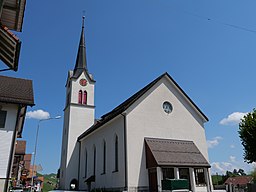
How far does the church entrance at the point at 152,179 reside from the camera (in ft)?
67.5

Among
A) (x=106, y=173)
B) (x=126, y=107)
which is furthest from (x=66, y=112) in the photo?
(x=126, y=107)

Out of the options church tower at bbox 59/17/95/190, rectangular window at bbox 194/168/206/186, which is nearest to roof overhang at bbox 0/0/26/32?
rectangular window at bbox 194/168/206/186

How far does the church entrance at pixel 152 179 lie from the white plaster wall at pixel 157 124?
0.37 metres

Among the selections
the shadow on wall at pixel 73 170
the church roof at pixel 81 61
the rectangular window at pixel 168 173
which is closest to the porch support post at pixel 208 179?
the rectangular window at pixel 168 173

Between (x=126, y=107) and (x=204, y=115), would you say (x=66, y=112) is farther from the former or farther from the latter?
(x=204, y=115)

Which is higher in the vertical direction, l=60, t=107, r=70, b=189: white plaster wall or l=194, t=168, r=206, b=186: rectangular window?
l=60, t=107, r=70, b=189: white plaster wall

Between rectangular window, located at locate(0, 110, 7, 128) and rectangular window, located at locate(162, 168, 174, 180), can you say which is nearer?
rectangular window, located at locate(0, 110, 7, 128)

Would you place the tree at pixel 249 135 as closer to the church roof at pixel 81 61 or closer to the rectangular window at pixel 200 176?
the rectangular window at pixel 200 176

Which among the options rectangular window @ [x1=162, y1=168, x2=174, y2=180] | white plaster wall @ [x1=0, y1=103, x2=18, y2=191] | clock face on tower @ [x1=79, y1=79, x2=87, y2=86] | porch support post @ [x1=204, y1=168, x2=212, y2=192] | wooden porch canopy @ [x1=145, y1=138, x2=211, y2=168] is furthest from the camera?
clock face on tower @ [x1=79, y1=79, x2=87, y2=86]

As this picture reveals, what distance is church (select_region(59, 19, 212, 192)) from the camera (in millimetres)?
21041

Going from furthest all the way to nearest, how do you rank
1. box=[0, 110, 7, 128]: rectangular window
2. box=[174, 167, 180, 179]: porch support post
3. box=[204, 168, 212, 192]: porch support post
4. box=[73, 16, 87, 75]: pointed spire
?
box=[73, 16, 87, 75]: pointed spire, box=[204, 168, 212, 192]: porch support post, box=[174, 167, 180, 179]: porch support post, box=[0, 110, 7, 128]: rectangular window

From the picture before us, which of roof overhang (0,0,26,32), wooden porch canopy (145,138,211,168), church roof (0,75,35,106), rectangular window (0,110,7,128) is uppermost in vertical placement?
church roof (0,75,35,106)

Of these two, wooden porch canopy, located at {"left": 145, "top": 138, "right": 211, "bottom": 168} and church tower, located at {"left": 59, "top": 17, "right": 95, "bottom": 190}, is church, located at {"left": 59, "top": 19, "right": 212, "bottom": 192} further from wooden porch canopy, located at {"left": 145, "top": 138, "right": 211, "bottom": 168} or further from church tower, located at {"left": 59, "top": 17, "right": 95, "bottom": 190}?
church tower, located at {"left": 59, "top": 17, "right": 95, "bottom": 190}

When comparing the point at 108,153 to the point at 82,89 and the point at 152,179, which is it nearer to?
the point at 152,179
